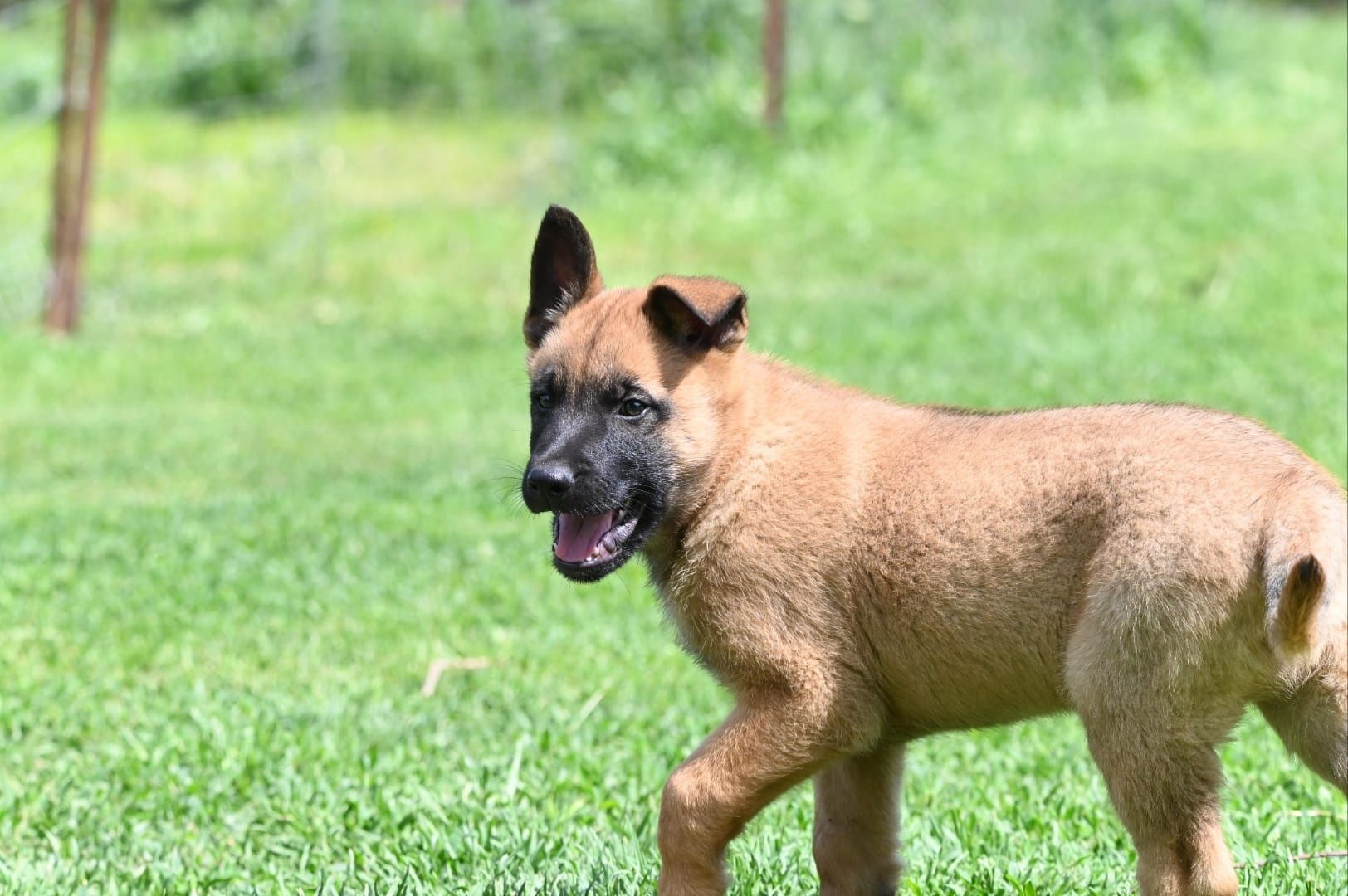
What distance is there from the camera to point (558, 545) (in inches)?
179

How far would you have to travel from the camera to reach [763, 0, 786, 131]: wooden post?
54.8ft

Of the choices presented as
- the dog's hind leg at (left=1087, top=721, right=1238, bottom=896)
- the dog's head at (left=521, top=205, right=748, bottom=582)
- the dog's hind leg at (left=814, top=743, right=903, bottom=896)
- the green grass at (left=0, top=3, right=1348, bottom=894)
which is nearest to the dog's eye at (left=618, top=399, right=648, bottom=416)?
the dog's head at (left=521, top=205, right=748, bottom=582)

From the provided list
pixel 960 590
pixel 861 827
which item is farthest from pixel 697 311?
pixel 861 827

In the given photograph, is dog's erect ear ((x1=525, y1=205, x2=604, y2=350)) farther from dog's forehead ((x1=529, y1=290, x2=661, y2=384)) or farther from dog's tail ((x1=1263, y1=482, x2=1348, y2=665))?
dog's tail ((x1=1263, y1=482, x2=1348, y2=665))

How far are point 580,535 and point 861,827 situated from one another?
107cm

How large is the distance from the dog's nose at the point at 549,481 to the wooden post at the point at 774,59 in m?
13.0

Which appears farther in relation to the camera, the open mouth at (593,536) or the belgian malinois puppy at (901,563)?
the open mouth at (593,536)

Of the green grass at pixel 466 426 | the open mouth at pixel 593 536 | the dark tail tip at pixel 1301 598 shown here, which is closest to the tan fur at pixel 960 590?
the dark tail tip at pixel 1301 598

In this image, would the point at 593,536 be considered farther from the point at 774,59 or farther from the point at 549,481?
the point at 774,59

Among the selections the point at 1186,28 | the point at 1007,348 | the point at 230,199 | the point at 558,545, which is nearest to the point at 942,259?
the point at 1007,348

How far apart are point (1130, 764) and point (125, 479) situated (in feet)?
25.8

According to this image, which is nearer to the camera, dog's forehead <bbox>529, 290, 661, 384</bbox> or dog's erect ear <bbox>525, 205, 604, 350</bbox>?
dog's forehead <bbox>529, 290, 661, 384</bbox>

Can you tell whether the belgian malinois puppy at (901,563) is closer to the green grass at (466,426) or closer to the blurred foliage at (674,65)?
the green grass at (466,426)

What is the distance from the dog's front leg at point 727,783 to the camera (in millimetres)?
4148
